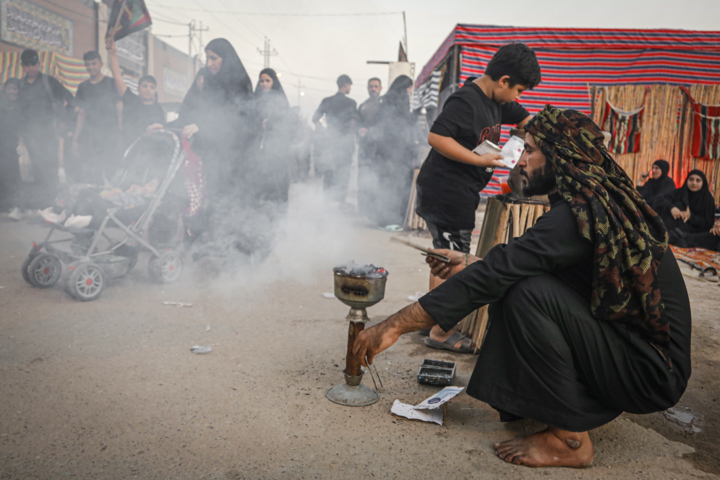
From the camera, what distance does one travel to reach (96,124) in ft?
22.1

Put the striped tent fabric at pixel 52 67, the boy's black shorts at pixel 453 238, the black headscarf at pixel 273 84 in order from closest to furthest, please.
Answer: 1. the boy's black shorts at pixel 453 238
2. the black headscarf at pixel 273 84
3. the striped tent fabric at pixel 52 67

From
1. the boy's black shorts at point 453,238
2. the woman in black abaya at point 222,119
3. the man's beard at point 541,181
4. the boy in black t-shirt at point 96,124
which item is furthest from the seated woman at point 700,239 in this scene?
the boy in black t-shirt at point 96,124

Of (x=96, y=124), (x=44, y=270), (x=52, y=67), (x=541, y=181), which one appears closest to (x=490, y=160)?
(x=541, y=181)

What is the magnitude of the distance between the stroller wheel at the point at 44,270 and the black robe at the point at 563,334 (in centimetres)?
338

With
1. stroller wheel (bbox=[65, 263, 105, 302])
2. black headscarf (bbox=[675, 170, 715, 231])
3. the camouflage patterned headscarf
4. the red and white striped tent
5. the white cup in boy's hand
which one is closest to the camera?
the camouflage patterned headscarf

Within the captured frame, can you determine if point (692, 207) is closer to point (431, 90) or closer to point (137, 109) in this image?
point (431, 90)

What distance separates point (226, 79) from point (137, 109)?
2.18 meters

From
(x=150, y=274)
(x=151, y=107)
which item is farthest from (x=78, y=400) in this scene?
(x=151, y=107)

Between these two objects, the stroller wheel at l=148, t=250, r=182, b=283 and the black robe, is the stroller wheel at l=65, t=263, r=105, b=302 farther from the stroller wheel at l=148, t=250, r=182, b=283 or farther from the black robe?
the black robe

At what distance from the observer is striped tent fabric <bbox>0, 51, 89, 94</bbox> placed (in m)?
11.8

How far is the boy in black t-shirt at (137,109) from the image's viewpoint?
595 centimetres

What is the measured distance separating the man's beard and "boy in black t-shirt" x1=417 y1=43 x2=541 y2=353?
60cm

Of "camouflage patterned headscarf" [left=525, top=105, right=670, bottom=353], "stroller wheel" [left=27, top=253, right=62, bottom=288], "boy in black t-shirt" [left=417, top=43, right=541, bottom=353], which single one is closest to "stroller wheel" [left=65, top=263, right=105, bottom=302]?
"stroller wheel" [left=27, top=253, right=62, bottom=288]

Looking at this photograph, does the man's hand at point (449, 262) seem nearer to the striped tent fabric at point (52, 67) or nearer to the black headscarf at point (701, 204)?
the black headscarf at point (701, 204)
